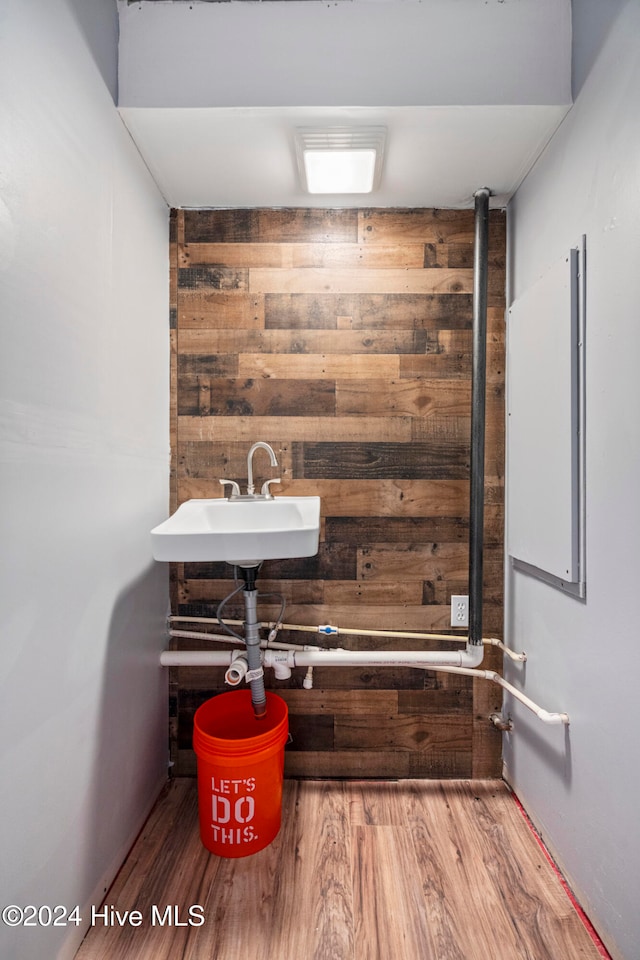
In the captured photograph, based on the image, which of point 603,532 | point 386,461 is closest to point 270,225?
point 386,461

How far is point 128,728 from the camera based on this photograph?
141cm

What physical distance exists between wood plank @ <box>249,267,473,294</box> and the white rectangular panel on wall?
0.27 meters

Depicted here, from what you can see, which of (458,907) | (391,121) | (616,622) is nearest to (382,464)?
(616,622)

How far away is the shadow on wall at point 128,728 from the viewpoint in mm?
1230

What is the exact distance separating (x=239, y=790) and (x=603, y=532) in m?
1.28

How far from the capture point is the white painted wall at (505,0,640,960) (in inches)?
40.6

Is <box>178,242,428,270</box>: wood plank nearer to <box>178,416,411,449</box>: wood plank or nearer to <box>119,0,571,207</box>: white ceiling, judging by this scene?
<box>119,0,571,207</box>: white ceiling

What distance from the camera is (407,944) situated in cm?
115

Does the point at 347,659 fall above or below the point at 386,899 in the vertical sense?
above

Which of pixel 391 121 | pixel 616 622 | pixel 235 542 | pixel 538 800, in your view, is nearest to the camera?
pixel 616 622

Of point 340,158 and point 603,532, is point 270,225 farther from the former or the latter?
point 603,532

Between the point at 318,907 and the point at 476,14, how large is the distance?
8.24ft

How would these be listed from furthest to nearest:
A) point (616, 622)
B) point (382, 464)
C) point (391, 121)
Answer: point (382, 464)
point (391, 121)
point (616, 622)

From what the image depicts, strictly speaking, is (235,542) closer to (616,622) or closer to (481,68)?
(616,622)
